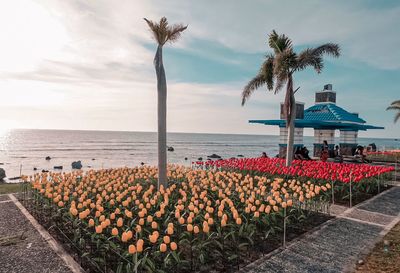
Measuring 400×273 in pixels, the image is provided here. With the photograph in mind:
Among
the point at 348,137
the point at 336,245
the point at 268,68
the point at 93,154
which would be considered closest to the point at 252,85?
the point at 268,68

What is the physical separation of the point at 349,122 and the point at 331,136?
664 centimetres

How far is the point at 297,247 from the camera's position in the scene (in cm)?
570

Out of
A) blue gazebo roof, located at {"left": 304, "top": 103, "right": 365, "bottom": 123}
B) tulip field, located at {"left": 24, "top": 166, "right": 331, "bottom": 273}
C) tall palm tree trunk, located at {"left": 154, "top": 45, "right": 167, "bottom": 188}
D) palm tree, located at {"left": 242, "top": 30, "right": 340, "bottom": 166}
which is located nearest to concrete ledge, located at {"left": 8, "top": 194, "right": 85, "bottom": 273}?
tulip field, located at {"left": 24, "top": 166, "right": 331, "bottom": 273}

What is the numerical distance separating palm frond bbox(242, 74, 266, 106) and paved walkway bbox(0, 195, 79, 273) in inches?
558

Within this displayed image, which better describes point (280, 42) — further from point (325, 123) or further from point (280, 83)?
point (325, 123)

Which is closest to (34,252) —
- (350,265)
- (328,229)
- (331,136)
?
(350,265)

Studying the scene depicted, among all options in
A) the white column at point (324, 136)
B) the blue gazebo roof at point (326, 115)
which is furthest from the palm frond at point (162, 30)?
the white column at point (324, 136)

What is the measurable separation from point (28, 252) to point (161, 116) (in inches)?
212

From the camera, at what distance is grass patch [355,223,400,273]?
15.7ft

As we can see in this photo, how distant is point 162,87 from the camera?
938cm

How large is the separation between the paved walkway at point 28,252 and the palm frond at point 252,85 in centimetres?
1419

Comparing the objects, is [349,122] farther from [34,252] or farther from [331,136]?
[34,252]

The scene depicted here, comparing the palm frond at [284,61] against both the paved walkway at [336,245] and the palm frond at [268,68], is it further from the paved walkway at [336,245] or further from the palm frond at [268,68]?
the paved walkway at [336,245]

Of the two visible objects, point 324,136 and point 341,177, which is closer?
point 341,177
